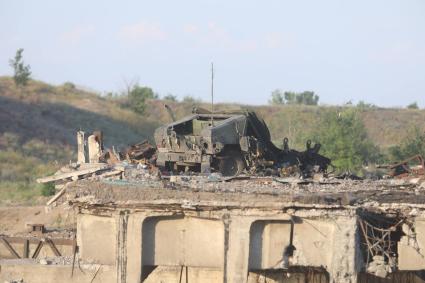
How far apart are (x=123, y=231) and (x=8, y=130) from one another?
33.6 m

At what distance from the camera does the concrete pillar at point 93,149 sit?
70.3ft

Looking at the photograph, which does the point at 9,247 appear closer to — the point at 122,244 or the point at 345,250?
the point at 122,244

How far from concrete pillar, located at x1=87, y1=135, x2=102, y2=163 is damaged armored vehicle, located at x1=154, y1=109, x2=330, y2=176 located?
53.0 inches

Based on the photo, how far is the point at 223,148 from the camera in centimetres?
2089

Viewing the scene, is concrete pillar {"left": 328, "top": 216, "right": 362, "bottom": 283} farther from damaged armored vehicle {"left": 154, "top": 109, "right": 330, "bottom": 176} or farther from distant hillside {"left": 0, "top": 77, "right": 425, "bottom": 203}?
distant hillside {"left": 0, "top": 77, "right": 425, "bottom": 203}

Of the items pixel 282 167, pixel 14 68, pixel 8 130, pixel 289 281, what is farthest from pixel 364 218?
pixel 14 68

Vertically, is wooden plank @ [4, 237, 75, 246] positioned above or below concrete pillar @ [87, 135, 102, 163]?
below

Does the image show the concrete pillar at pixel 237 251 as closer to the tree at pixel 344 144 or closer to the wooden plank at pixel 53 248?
the wooden plank at pixel 53 248

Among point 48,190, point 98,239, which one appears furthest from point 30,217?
point 98,239

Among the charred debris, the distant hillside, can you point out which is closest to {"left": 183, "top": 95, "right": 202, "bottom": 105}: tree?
the distant hillside

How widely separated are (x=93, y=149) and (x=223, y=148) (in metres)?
3.12

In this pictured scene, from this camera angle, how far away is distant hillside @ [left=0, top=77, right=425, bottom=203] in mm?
41656

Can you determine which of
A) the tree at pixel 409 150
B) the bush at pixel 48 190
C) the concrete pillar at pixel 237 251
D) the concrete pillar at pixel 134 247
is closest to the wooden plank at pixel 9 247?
the concrete pillar at pixel 134 247

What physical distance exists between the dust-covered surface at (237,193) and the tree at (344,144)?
1969 centimetres
